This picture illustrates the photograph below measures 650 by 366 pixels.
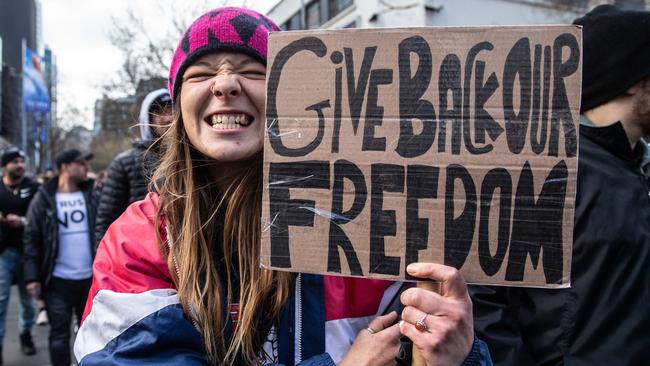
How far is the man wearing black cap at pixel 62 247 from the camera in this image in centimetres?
426

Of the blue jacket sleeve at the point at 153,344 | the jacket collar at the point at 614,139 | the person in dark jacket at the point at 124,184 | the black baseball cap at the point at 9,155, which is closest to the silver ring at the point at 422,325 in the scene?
the blue jacket sleeve at the point at 153,344

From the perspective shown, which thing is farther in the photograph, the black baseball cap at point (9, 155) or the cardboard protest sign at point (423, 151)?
the black baseball cap at point (9, 155)

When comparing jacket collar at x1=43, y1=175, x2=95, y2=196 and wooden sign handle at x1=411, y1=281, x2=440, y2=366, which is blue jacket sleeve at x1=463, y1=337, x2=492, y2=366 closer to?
wooden sign handle at x1=411, y1=281, x2=440, y2=366

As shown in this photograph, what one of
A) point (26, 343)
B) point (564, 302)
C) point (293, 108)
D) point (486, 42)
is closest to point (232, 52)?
point (293, 108)

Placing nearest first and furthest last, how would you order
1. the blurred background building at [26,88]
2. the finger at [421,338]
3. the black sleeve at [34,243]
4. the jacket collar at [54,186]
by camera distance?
the finger at [421,338]
the black sleeve at [34,243]
the jacket collar at [54,186]
the blurred background building at [26,88]

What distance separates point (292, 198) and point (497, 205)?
1.57 feet

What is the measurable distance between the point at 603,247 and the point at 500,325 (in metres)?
0.42

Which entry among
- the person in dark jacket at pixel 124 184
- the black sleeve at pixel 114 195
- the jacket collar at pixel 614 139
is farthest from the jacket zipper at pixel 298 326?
the black sleeve at pixel 114 195

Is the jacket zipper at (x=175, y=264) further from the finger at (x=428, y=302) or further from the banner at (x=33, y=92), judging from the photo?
the banner at (x=33, y=92)

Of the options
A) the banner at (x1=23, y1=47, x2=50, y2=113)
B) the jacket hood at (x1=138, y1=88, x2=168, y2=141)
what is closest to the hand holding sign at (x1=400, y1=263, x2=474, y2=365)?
the jacket hood at (x1=138, y1=88, x2=168, y2=141)

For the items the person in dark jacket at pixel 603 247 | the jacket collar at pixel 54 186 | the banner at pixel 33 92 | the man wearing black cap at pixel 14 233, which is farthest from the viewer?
the banner at pixel 33 92

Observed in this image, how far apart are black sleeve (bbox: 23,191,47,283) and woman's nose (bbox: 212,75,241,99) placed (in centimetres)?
368

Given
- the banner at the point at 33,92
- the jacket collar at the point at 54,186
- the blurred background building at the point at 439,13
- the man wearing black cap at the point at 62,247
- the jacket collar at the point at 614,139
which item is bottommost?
the man wearing black cap at the point at 62,247

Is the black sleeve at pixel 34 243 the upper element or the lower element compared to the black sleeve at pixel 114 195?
lower
